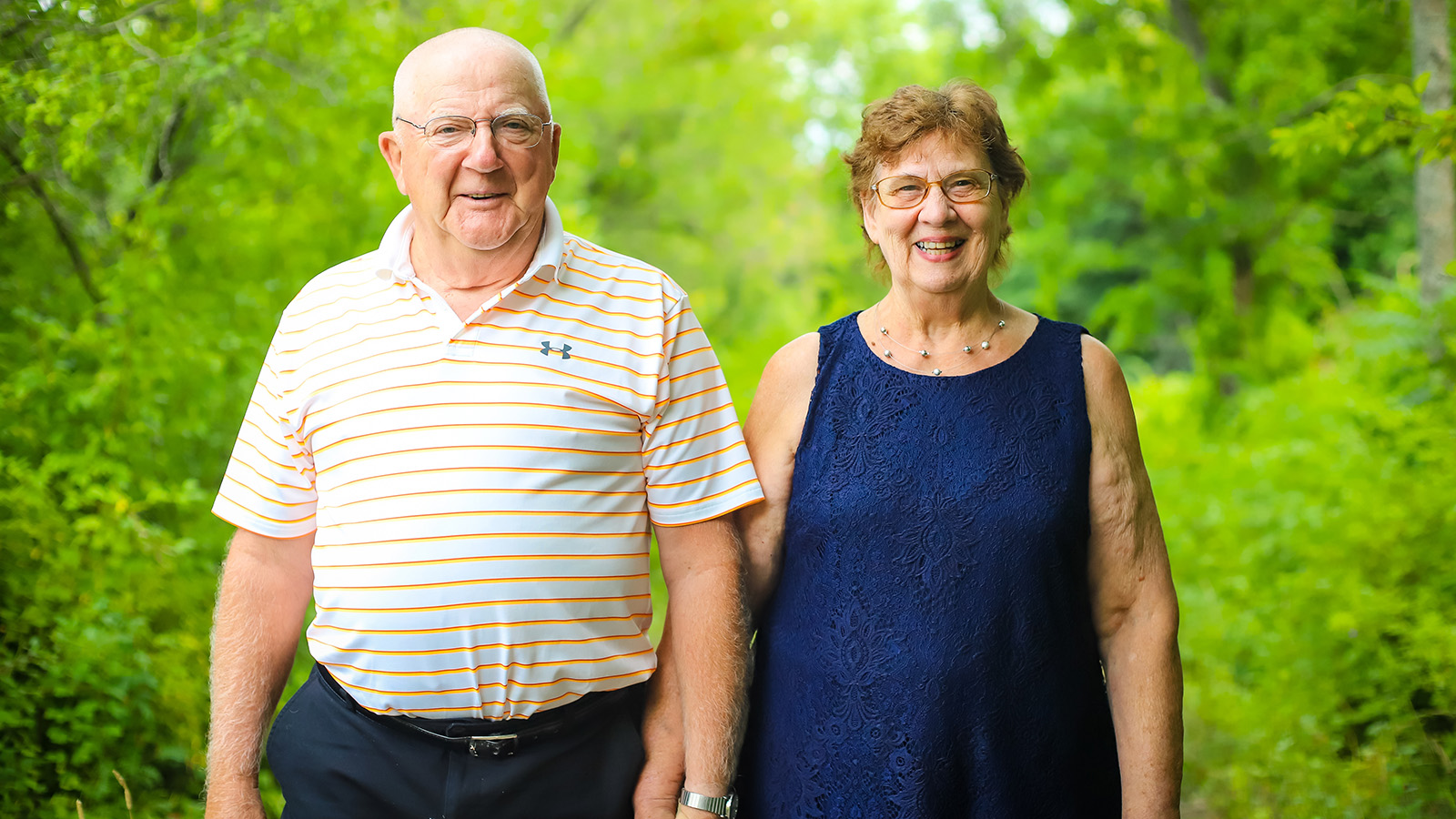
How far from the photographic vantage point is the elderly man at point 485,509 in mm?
2018

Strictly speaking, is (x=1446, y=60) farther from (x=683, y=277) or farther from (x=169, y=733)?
(x=683, y=277)

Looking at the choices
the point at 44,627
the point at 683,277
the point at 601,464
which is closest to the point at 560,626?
the point at 601,464

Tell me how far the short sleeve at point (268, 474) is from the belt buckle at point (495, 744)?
0.60m

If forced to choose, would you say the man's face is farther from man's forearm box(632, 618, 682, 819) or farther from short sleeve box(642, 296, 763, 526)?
man's forearm box(632, 618, 682, 819)

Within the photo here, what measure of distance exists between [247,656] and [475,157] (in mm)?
1147

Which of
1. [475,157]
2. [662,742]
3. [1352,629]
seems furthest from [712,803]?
[1352,629]

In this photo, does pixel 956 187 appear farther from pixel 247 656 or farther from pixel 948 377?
pixel 247 656

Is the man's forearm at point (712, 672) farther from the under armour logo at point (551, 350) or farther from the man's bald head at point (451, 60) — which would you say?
the man's bald head at point (451, 60)

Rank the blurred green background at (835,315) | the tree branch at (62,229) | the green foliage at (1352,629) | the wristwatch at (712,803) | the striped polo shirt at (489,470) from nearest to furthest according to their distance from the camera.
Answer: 1. the striped polo shirt at (489,470)
2. the wristwatch at (712,803)
3. the blurred green background at (835,315)
4. the green foliage at (1352,629)
5. the tree branch at (62,229)

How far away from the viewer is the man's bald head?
6.79 ft

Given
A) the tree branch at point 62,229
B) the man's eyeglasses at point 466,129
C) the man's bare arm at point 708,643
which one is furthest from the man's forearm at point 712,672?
the tree branch at point 62,229

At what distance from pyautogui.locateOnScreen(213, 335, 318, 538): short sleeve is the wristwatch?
98 cm

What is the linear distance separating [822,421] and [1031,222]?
738cm

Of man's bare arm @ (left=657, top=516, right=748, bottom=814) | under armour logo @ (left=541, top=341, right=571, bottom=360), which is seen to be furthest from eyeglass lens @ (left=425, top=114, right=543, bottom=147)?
man's bare arm @ (left=657, top=516, right=748, bottom=814)
